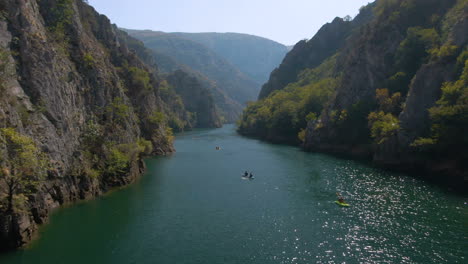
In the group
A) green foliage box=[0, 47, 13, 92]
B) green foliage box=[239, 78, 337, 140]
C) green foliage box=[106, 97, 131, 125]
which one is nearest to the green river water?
green foliage box=[106, 97, 131, 125]

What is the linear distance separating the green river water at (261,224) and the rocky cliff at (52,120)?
122 inches

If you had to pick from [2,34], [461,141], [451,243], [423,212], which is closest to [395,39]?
[461,141]

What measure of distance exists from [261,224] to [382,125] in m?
Answer: 46.8

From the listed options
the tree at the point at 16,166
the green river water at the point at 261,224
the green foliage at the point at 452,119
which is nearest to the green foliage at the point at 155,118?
the green river water at the point at 261,224

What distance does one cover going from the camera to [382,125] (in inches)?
2837

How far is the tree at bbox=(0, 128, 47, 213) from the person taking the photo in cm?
2916

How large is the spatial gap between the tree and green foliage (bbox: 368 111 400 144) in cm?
6321

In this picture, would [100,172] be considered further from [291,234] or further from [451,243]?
[451,243]

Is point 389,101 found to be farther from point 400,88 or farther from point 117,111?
point 117,111

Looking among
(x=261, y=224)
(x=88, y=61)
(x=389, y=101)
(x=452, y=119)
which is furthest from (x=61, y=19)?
(x=389, y=101)

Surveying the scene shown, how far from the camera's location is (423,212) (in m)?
39.9

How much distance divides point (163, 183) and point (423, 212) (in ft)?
131

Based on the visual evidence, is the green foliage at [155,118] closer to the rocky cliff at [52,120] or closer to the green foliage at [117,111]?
the rocky cliff at [52,120]

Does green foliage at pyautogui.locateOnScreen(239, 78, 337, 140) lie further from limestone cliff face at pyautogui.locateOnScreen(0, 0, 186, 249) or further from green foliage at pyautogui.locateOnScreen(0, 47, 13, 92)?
green foliage at pyautogui.locateOnScreen(0, 47, 13, 92)
